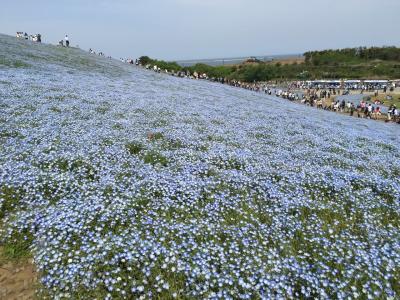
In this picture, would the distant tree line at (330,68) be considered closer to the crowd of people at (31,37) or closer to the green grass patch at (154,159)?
the crowd of people at (31,37)

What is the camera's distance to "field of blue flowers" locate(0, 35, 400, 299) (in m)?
5.24

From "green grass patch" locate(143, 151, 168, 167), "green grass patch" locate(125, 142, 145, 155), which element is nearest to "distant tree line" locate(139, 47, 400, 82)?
"green grass patch" locate(125, 142, 145, 155)

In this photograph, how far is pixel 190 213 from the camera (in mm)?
7082

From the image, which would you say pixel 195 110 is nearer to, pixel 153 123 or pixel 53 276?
pixel 153 123

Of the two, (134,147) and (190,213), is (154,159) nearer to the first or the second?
(134,147)

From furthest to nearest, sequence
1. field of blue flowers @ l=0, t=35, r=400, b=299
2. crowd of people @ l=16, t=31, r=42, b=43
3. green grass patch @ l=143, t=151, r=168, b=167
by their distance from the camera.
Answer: crowd of people @ l=16, t=31, r=42, b=43
green grass patch @ l=143, t=151, r=168, b=167
field of blue flowers @ l=0, t=35, r=400, b=299

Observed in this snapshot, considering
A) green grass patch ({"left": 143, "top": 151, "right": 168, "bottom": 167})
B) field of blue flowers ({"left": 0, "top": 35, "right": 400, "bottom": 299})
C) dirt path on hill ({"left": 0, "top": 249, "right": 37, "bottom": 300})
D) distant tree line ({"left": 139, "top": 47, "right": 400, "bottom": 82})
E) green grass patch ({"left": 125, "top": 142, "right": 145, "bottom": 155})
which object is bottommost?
dirt path on hill ({"left": 0, "top": 249, "right": 37, "bottom": 300})

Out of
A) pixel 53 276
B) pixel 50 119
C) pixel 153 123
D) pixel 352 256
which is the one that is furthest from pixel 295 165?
pixel 50 119

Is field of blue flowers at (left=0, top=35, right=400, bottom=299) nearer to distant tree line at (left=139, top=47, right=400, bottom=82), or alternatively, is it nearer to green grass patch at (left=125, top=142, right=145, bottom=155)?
green grass patch at (left=125, top=142, right=145, bottom=155)

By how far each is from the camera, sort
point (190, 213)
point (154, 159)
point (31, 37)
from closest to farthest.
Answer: point (190, 213), point (154, 159), point (31, 37)

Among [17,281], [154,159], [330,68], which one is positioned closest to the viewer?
[17,281]

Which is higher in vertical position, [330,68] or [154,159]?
[330,68]

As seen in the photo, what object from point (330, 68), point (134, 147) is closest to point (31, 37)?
point (134, 147)

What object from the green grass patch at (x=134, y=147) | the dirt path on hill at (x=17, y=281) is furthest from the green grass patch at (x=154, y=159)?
the dirt path on hill at (x=17, y=281)
